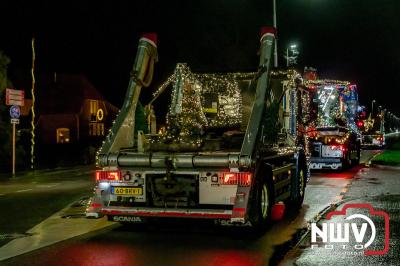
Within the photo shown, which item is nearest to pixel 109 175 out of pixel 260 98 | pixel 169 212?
pixel 169 212

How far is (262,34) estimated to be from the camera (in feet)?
36.0

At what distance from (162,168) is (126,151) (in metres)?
1.18

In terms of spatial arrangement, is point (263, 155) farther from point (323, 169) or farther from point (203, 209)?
point (323, 169)

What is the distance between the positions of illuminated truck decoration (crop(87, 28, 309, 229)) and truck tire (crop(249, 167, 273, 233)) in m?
0.02

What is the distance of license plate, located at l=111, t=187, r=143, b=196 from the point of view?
976 centimetres

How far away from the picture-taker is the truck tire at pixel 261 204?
9.50 m

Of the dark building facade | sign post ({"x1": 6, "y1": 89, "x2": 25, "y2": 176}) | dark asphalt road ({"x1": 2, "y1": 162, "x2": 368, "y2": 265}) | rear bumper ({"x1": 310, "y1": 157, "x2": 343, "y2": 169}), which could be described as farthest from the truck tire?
the dark building facade

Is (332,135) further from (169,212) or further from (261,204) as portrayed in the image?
(169,212)

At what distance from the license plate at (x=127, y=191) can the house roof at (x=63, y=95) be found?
4273cm

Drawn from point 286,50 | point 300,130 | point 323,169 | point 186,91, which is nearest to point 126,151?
point 186,91

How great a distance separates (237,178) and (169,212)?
3.90ft

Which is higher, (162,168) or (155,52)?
(155,52)

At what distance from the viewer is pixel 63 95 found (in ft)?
171

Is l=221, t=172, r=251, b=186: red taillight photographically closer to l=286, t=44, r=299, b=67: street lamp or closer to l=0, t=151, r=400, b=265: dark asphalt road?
l=0, t=151, r=400, b=265: dark asphalt road
